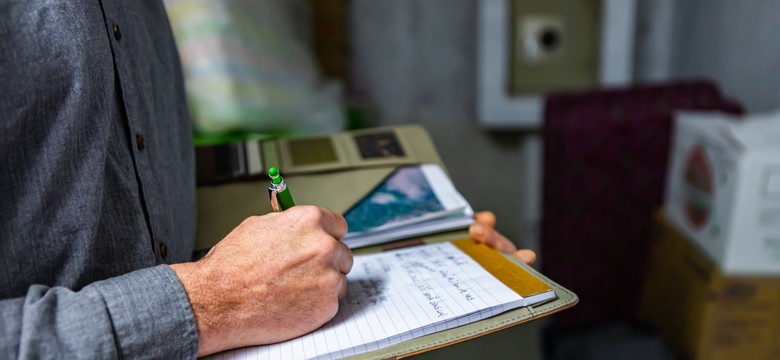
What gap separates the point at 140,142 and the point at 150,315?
189 millimetres

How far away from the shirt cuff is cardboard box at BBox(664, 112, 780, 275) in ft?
3.41

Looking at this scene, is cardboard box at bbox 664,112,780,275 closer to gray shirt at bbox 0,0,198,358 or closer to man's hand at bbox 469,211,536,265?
man's hand at bbox 469,211,536,265

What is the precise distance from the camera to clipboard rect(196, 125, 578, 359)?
0.47 m

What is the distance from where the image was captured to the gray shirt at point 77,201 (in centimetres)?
42

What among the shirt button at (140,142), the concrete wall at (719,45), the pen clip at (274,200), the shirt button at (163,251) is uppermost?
the concrete wall at (719,45)

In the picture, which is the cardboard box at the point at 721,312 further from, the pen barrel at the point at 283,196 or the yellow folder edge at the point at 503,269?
the pen barrel at the point at 283,196

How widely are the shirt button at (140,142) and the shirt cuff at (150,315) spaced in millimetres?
142

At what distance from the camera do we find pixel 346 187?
0.70 metres

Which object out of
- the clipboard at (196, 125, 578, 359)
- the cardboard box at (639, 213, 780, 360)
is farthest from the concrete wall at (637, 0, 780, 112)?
the clipboard at (196, 125, 578, 359)

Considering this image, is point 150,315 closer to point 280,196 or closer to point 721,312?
point 280,196

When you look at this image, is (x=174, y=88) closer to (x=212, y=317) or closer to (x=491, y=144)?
(x=212, y=317)

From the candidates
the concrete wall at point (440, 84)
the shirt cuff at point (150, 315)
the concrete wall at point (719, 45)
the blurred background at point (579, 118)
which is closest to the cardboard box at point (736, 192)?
the blurred background at point (579, 118)

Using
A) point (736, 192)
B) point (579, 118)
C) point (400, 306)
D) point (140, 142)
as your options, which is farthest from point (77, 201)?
point (579, 118)

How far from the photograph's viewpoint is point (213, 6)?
118 centimetres
